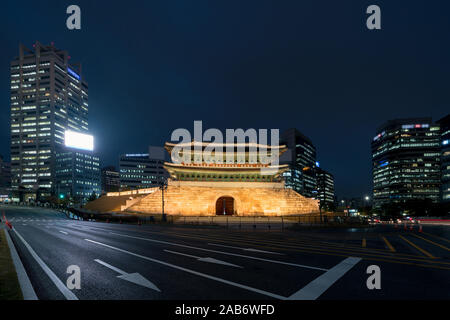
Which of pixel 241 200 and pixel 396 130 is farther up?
pixel 396 130

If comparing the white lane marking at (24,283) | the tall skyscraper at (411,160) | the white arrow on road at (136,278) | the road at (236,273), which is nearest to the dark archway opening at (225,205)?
the road at (236,273)

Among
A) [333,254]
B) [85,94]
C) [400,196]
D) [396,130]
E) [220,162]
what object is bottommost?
[400,196]

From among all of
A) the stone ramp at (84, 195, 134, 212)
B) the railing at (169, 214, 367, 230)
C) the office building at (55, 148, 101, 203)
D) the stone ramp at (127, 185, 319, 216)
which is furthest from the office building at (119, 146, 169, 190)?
the railing at (169, 214, 367, 230)

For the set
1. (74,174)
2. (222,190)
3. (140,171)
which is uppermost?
(140,171)

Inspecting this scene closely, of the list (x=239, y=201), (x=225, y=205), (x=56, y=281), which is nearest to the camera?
(x=56, y=281)

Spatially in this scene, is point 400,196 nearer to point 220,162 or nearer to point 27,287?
point 220,162

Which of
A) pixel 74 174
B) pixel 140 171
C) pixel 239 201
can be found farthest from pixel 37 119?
pixel 239 201

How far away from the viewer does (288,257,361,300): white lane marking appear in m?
6.16

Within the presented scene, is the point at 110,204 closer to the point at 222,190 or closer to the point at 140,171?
the point at 222,190

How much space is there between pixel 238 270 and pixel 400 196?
7060 inches

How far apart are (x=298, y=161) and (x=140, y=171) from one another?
105m

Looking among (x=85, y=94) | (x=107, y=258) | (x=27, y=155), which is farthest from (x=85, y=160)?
(x=107, y=258)

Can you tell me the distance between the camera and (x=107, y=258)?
10.6 metres

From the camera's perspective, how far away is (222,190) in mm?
56594
